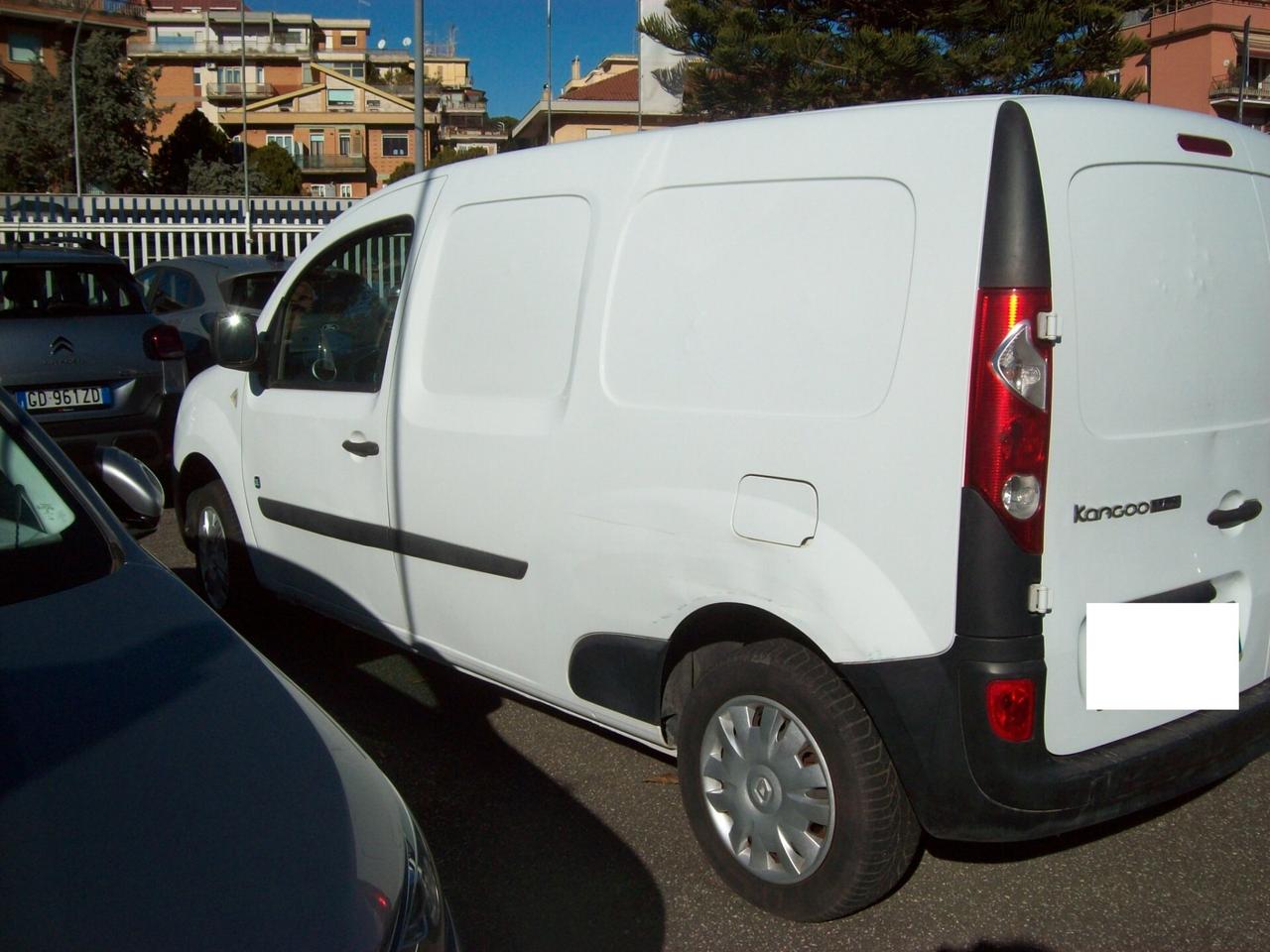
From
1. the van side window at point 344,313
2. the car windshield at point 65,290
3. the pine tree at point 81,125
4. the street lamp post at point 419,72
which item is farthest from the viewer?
the pine tree at point 81,125

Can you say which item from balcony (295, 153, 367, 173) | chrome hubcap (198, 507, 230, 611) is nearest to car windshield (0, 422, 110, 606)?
chrome hubcap (198, 507, 230, 611)

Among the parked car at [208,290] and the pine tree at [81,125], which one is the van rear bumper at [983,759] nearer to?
the parked car at [208,290]

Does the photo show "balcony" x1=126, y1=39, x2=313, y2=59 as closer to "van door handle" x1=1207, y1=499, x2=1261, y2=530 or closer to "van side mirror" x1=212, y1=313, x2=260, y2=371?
"van side mirror" x1=212, y1=313, x2=260, y2=371

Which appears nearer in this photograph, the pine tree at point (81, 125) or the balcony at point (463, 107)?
the pine tree at point (81, 125)

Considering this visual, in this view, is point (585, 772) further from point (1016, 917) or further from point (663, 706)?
point (1016, 917)

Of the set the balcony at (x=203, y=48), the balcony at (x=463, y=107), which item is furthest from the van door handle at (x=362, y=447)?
the balcony at (x=463, y=107)

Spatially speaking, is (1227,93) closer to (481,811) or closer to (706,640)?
(706,640)

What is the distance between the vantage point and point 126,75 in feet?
166

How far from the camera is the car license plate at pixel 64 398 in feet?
23.7

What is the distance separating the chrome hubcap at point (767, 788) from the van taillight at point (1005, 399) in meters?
0.75

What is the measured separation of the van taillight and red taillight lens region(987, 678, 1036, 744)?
319mm

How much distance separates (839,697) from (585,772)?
1.35m

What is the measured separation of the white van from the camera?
2562mm

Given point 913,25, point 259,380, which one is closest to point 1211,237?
point 259,380
